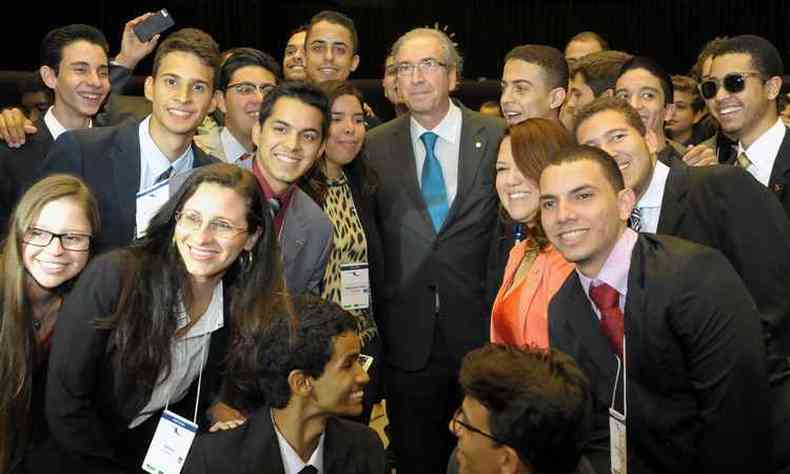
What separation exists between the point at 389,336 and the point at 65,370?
1.51 m

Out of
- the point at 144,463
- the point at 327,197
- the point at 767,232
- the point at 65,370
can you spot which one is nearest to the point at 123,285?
the point at 65,370

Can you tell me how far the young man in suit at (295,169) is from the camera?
389 centimetres

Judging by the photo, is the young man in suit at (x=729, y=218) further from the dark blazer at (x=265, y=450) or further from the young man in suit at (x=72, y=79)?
Answer: the young man in suit at (x=72, y=79)

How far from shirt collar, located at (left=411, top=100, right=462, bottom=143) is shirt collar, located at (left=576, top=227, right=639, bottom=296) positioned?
4.58 ft

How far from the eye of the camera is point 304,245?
153 inches

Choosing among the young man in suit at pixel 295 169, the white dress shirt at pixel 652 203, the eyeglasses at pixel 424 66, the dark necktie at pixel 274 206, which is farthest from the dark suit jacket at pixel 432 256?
the white dress shirt at pixel 652 203

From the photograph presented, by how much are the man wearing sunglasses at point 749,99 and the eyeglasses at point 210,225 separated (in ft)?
6.97

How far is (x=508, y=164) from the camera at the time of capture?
373cm

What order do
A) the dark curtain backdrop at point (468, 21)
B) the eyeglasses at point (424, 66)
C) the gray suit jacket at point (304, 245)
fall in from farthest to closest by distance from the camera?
1. the dark curtain backdrop at point (468, 21)
2. the eyeglasses at point (424, 66)
3. the gray suit jacket at point (304, 245)

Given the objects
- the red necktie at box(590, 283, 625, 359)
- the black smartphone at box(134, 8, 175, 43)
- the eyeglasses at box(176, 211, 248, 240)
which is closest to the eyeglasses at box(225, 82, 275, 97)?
the black smartphone at box(134, 8, 175, 43)

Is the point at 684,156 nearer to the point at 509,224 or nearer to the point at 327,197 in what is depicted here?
the point at 509,224

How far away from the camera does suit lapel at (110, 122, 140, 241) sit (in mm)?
3887

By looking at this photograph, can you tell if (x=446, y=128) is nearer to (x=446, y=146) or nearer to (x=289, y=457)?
(x=446, y=146)

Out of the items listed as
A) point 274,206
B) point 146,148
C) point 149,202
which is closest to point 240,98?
point 146,148
